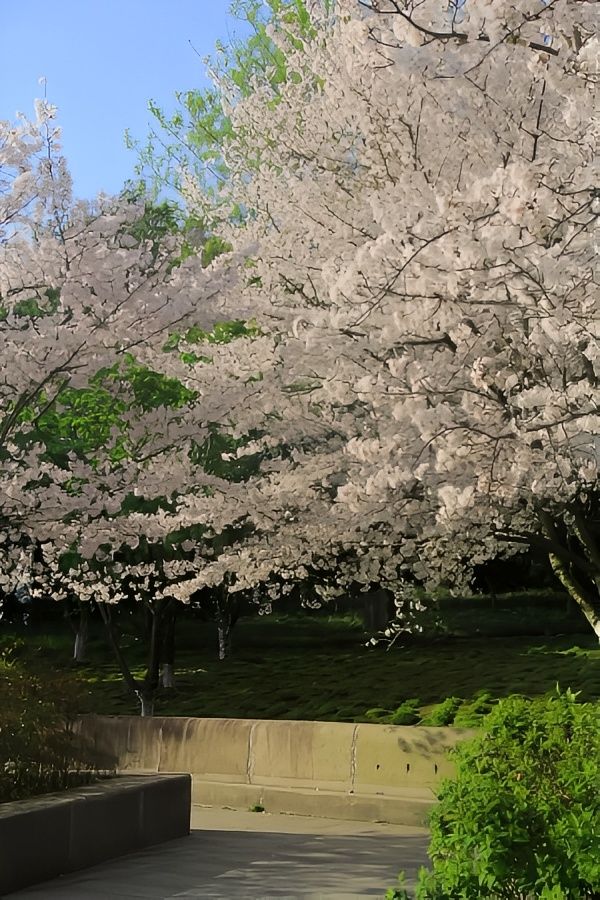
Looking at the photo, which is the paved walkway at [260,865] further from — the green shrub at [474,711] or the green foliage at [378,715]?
the green foliage at [378,715]

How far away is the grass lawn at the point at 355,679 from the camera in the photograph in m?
15.0

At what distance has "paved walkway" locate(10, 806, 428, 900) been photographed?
7.22 meters

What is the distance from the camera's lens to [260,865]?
8.23 meters

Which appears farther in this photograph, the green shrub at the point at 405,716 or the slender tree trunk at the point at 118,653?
the slender tree trunk at the point at 118,653

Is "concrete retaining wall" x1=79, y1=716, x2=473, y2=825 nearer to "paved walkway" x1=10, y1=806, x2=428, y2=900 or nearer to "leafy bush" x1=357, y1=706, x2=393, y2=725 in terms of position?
"paved walkway" x1=10, y1=806, x2=428, y2=900

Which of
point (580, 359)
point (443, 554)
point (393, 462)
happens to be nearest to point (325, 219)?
point (393, 462)

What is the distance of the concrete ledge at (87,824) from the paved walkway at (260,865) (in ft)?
0.40

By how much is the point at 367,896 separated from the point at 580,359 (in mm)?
4775

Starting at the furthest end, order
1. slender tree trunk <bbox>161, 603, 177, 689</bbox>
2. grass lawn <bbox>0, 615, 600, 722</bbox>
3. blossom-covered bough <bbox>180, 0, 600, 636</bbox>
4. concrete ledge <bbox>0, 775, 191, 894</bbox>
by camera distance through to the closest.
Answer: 1. slender tree trunk <bbox>161, 603, 177, 689</bbox>
2. grass lawn <bbox>0, 615, 600, 722</bbox>
3. concrete ledge <bbox>0, 775, 191, 894</bbox>
4. blossom-covered bough <bbox>180, 0, 600, 636</bbox>

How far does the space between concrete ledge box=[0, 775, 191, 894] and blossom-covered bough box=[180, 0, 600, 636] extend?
316 centimetres

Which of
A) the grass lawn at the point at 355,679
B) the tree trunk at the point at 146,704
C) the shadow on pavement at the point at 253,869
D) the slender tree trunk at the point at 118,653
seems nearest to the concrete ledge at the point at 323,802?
the shadow on pavement at the point at 253,869

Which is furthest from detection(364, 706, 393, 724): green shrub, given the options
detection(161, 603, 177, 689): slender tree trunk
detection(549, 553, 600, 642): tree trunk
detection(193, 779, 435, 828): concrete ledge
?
detection(161, 603, 177, 689): slender tree trunk

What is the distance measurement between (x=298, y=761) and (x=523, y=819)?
766 centimetres

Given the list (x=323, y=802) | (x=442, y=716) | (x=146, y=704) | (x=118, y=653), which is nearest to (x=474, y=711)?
(x=442, y=716)
